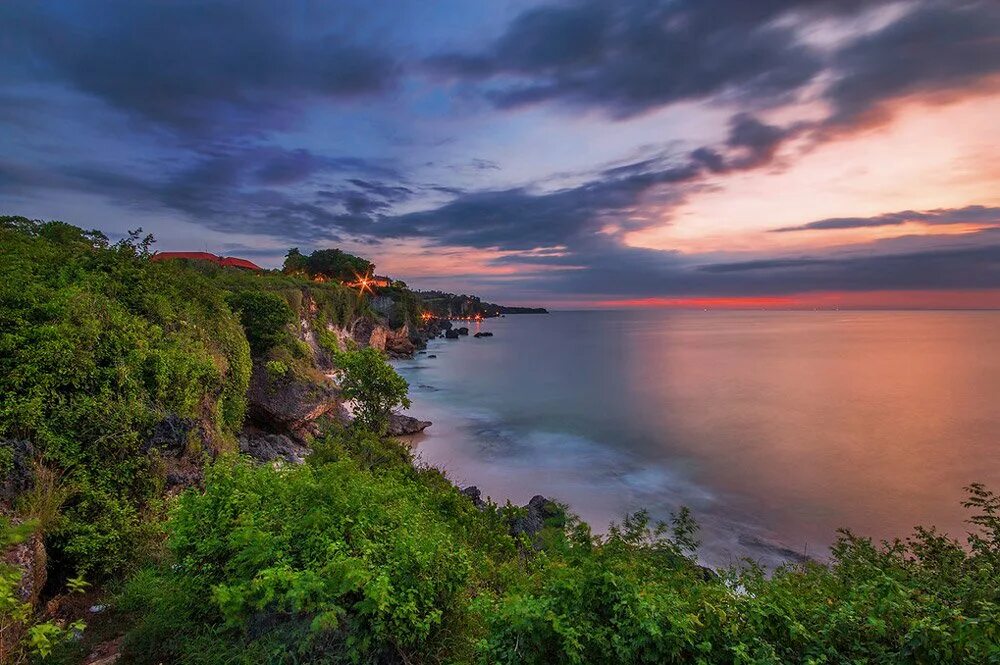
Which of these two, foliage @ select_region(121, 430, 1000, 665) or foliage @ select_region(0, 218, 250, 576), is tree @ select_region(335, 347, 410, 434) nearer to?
Result: foliage @ select_region(0, 218, 250, 576)

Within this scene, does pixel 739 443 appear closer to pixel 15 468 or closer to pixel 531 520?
pixel 531 520

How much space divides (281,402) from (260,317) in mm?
3576

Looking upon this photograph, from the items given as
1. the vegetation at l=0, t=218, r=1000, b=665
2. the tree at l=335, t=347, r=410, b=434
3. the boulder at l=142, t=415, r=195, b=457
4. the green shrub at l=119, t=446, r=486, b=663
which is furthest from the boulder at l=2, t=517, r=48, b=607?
the tree at l=335, t=347, r=410, b=434

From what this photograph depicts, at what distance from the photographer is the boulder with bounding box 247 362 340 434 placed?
17.2 meters

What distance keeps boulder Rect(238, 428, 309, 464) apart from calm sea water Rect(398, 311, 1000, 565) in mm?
8652

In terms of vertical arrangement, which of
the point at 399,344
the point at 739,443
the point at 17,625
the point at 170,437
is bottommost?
the point at 739,443

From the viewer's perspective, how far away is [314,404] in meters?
18.1

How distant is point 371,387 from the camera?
1781 cm

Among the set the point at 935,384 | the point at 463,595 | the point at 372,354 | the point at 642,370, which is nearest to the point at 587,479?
the point at 372,354

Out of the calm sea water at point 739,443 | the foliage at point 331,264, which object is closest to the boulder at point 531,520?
the calm sea water at point 739,443

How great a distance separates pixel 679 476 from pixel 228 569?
72.2ft

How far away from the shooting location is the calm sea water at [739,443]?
18.7 metres

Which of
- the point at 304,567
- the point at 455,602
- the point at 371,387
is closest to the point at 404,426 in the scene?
the point at 371,387

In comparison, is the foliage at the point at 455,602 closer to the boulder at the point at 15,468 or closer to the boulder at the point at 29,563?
the boulder at the point at 29,563
